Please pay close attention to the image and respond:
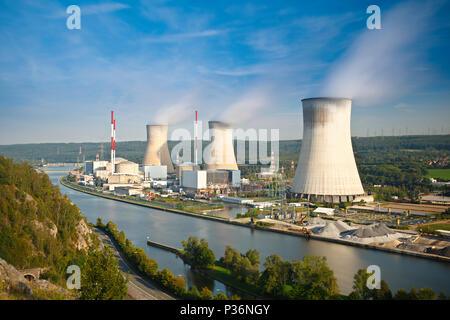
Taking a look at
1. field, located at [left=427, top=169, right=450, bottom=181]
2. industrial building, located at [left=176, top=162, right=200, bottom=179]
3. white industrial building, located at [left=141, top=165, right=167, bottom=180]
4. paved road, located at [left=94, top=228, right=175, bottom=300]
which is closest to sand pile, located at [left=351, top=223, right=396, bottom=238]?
paved road, located at [left=94, top=228, right=175, bottom=300]

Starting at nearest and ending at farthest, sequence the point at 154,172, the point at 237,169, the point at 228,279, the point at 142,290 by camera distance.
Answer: the point at 142,290 < the point at 228,279 < the point at 237,169 < the point at 154,172

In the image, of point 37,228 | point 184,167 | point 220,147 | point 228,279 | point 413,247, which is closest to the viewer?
point 228,279

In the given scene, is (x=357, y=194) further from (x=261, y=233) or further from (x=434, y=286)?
(x=434, y=286)

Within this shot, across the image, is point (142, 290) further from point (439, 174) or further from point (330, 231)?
point (439, 174)

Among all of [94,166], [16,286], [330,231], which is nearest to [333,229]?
[330,231]

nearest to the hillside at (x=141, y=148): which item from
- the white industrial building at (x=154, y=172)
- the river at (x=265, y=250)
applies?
the white industrial building at (x=154, y=172)
